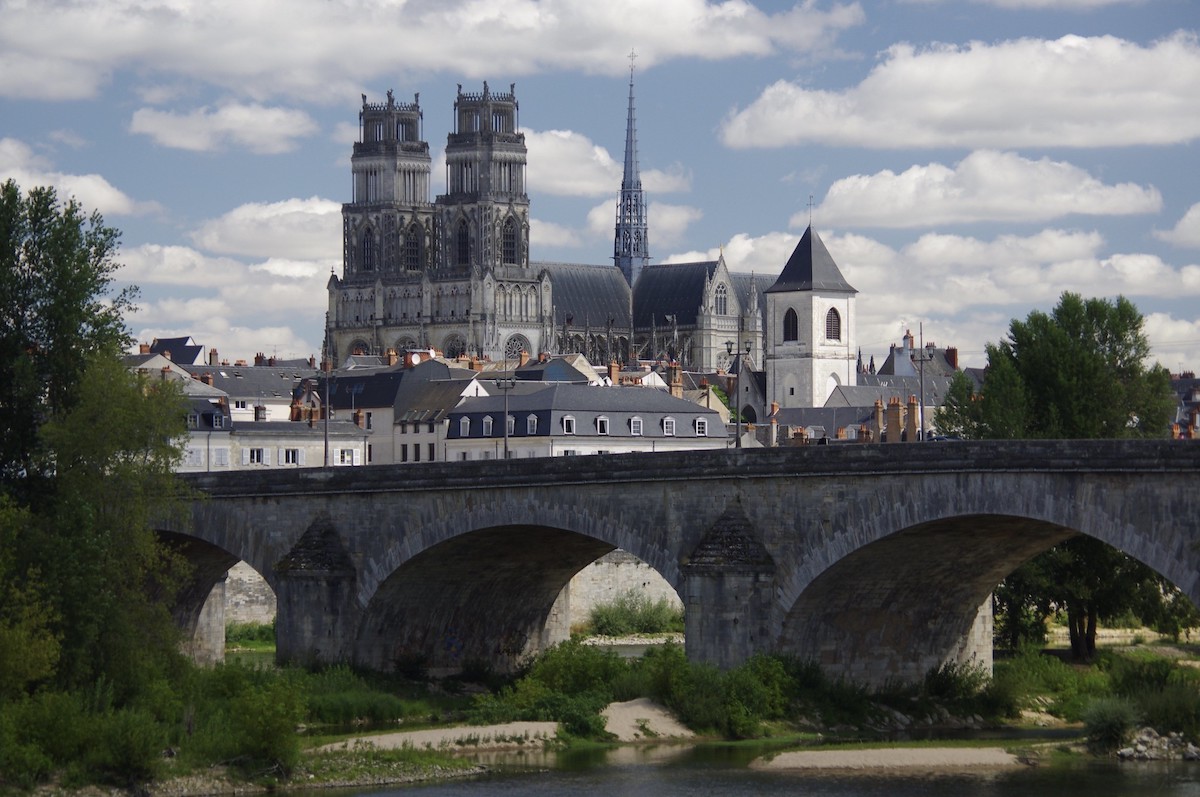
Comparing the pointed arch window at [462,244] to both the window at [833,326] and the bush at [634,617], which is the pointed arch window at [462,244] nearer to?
the window at [833,326]

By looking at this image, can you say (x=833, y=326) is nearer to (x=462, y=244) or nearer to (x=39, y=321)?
(x=462, y=244)

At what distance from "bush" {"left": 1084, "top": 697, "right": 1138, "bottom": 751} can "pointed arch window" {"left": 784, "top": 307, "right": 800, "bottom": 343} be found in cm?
12184

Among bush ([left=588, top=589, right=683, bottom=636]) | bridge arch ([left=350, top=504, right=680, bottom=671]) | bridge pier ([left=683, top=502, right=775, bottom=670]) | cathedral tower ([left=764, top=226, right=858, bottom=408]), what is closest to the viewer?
bridge pier ([left=683, top=502, right=775, bottom=670])

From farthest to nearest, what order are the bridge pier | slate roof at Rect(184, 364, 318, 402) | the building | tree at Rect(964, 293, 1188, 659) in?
slate roof at Rect(184, 364, 318, 402) < the building < tree at Rect(964, 293, 1188, 659) < the bridge pier

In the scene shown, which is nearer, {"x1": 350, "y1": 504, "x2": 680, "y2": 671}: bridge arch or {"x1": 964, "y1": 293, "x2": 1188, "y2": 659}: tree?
{"x1": 350, "y1": 504, "x2": 680, "y2": 671}: bridge arch

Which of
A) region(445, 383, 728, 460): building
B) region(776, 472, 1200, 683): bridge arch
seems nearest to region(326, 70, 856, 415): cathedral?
region(445, 383, 728, 460): building

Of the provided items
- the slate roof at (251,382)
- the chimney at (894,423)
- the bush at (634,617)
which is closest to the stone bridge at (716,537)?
the bush at (634,617)

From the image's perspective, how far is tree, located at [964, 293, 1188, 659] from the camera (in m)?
58.8

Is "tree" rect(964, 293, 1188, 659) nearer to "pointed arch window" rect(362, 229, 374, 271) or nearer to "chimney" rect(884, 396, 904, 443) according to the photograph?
"chimney" rect(884, 396, 904, 443)

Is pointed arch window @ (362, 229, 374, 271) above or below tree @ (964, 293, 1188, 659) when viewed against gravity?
above

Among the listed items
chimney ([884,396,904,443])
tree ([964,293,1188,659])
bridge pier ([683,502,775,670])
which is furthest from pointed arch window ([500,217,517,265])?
bridge pier ([683,502,775,670])

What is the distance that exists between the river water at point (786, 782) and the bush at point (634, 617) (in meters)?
30.9

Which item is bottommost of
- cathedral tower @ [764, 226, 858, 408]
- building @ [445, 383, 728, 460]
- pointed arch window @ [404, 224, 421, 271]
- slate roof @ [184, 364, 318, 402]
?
building @ [445, 383, 728, 460]

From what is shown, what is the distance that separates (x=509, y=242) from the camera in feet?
643
